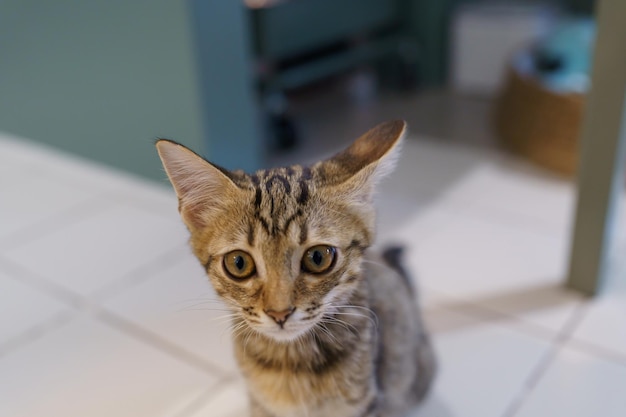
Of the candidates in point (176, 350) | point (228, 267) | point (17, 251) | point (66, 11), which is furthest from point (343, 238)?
point (66, 11)

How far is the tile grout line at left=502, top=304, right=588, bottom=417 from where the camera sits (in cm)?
112

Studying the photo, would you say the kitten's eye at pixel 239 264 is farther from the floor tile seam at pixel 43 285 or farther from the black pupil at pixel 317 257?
the floor tile seam at pixel 43 285

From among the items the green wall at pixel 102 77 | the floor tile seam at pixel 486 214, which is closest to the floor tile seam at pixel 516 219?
the floor tile seam at pixel 486 214

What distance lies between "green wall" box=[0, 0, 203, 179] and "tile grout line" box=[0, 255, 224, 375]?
472 mm

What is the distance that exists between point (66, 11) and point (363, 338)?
58.7 inches

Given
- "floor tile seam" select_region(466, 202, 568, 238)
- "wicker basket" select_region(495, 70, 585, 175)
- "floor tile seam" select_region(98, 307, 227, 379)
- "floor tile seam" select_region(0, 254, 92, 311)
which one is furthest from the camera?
"wicker basket" select_region(495, 70, 585, 175)

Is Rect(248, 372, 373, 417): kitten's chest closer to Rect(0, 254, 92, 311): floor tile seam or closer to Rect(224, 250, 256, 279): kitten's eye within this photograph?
Rect(224, 250, 256, 279): kitten's eye

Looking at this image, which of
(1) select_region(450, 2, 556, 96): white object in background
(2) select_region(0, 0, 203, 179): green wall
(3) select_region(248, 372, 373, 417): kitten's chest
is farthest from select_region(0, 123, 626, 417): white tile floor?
(1) select_region(450, 2, 556, 96): white object in background

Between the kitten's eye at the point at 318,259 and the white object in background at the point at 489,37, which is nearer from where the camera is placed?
the kitten's eye at the point at 318,259

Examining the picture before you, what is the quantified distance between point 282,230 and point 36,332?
33.7 inches

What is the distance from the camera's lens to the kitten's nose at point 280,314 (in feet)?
2.51

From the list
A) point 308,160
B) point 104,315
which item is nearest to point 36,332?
point 104,315

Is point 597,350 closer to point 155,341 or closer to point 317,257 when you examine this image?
point 317,257

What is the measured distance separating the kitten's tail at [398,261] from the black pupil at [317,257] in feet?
1.16
